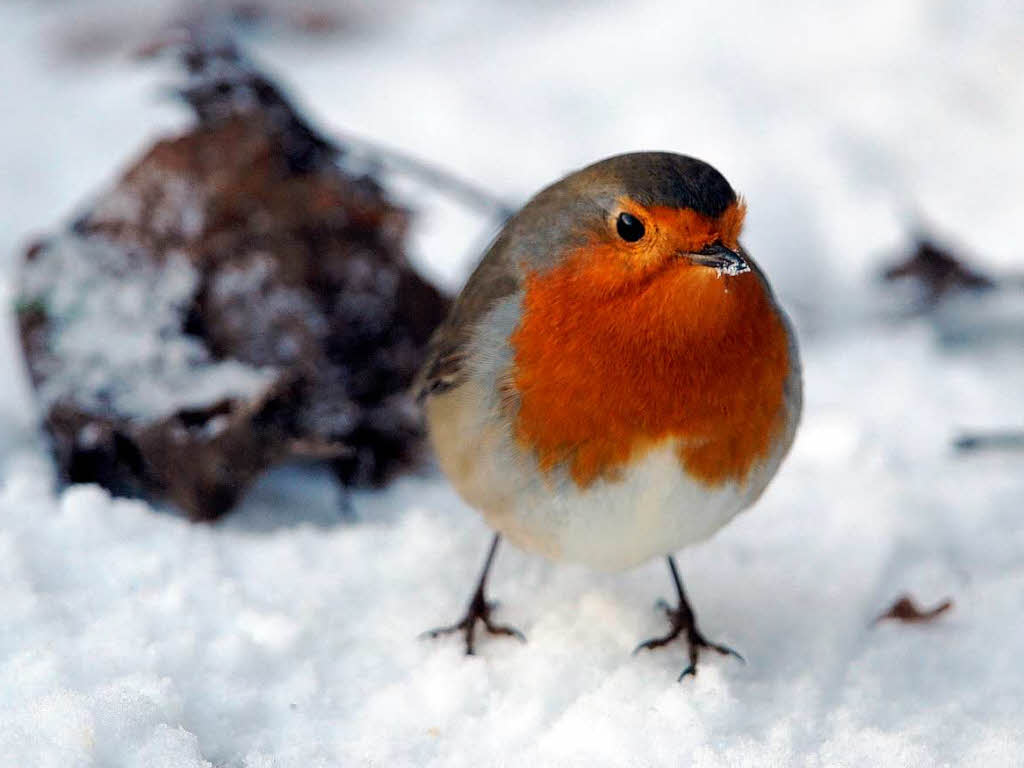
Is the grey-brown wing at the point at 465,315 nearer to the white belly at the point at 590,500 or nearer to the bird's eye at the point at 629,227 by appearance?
the white belly at the point at 590,500

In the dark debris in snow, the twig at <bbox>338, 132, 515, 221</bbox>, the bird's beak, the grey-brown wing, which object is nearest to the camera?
the bird's beak

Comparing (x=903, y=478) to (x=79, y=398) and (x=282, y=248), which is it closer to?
(x=282, y=248)

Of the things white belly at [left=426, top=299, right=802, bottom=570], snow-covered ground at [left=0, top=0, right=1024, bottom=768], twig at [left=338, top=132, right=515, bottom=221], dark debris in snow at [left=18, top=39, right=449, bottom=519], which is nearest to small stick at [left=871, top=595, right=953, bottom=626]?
snow-covered ground at [left=0, top=0, right=1024, bottom=768]

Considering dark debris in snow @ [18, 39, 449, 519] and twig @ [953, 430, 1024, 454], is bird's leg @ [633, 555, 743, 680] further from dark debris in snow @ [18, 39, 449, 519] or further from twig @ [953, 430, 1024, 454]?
twig @ [953, 430, 1024, 454]

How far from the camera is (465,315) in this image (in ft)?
8.59

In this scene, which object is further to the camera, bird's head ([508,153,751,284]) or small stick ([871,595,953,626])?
small stick ([871,595,953,626])

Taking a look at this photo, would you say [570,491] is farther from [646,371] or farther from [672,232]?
[672,232]

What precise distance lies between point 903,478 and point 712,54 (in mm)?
2564

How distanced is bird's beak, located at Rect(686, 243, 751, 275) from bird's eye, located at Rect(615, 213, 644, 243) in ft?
0.35

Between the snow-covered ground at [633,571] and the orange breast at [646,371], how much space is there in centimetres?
48

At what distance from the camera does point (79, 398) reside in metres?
3.00

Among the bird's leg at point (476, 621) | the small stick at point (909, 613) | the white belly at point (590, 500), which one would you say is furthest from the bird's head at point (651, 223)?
the small stick at point (909, 613)

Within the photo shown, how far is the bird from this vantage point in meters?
2.22

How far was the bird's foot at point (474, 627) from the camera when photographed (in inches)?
102
